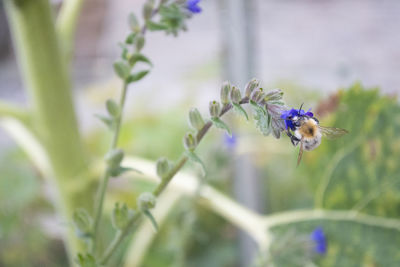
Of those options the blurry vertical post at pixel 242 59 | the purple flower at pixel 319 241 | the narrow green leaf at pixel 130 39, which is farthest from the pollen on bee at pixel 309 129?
the blurry vertical post at pixel 242 59

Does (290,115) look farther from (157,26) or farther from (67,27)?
(67,27)

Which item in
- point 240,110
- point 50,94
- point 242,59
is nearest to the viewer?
point 240,110

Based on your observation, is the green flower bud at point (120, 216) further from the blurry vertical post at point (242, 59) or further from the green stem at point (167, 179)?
the blurry vertical post at point (242, 59)

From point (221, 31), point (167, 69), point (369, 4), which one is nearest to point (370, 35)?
point (369, 4)

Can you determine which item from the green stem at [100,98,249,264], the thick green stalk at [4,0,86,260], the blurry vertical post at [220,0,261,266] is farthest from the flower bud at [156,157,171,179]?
the blurry vertical post at [220,0,261,266]

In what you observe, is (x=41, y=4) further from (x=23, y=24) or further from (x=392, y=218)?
(x=392, y=218)

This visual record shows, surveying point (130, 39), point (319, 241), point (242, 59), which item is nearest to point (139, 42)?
point (130, 39)
